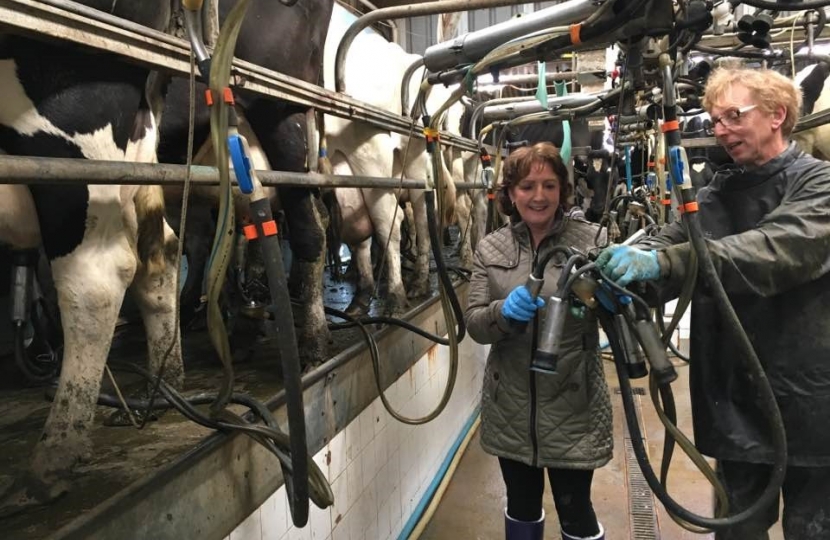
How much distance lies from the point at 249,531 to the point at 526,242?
1.10m

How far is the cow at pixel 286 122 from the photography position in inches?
79.0

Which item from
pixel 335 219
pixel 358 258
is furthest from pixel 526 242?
pixel 358 258

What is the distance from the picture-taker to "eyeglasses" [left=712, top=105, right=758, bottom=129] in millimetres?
1275

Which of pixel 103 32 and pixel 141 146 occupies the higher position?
pixel 103 32

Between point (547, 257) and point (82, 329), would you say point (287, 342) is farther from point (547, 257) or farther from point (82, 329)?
point (547, 257)

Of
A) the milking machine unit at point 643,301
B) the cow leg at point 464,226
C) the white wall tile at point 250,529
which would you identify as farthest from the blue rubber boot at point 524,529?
the cow leg at point 464,226

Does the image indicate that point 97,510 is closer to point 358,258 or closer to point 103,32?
point 103,32

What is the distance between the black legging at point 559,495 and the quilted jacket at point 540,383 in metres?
0.08

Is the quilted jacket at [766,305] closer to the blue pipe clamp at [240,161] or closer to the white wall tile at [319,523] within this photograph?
the blue pipe clamp at [240,161]

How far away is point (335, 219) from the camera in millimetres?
3354

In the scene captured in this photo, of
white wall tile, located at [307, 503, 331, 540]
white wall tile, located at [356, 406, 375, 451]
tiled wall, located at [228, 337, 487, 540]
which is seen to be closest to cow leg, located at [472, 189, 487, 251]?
tiled wall, located at [228, 337, 487, 540]

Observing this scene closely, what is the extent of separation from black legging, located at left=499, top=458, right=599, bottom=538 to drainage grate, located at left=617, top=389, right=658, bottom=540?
2.56ft

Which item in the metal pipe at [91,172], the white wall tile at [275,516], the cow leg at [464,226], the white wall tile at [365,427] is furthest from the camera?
the cow leg at [464,226]

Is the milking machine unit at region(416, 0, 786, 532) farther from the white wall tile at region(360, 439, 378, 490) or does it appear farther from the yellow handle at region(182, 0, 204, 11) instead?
the white wall tile at region(360, 439, 378, 490)
